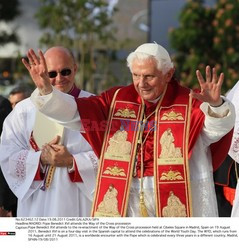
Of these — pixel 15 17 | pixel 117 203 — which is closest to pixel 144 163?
pixel 117 203

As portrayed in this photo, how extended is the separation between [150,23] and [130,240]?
49.5 feet

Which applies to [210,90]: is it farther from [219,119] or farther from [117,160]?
[117,160]

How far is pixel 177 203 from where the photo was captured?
418cm

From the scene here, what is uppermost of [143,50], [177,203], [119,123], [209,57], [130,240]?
[209,57]

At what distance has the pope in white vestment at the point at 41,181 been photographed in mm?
4895

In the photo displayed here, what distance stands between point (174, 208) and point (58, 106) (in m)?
0.97

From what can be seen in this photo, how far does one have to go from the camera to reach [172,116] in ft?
14.0

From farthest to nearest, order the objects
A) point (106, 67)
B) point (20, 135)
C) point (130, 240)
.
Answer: point (106, 67) → point (20, 135) → point (130, 240)

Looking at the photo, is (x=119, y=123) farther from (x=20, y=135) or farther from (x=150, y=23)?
(x=150, y=23)

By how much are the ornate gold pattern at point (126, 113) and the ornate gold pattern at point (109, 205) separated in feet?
1.50

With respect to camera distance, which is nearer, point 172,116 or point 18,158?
point 172,116

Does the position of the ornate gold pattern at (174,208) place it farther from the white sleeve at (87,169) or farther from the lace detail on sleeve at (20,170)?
the lace detail on sleeve at (20,170)

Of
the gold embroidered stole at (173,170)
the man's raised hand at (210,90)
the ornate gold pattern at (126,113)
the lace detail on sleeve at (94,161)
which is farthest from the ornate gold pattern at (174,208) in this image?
the lace detail on sleeve at (94,161)

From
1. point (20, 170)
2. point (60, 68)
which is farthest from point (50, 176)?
point (60, 68)
